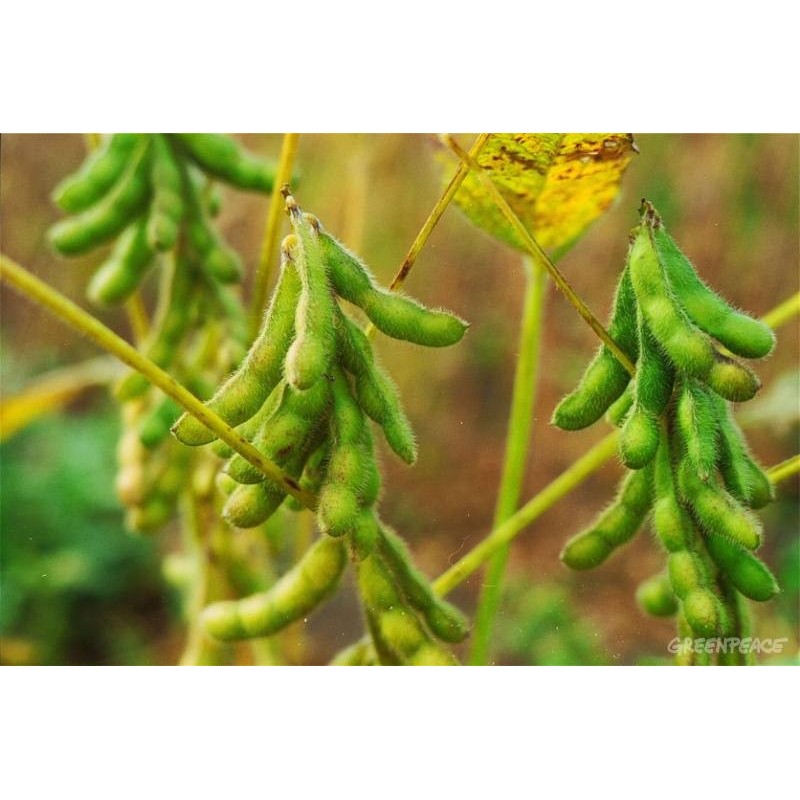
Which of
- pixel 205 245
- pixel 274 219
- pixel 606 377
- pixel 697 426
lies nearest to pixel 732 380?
pixel 697 426

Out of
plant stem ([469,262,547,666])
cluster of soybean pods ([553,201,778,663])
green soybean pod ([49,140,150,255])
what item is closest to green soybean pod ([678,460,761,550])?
cluster of soybean pods ([553,201,778,663])

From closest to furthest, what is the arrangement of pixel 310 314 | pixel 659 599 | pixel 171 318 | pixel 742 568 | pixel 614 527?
pixel 310 314 < pixel 742 568 < pixel 614 527 < pixel 659 599 < pixel 171 318

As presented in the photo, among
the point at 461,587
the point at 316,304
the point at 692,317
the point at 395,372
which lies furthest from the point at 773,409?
the point at 395,372

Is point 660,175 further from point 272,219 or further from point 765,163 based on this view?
point 272,219

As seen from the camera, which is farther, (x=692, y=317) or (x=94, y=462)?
(x=94, y=462)

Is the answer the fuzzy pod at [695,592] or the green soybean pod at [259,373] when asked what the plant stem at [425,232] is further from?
the fuzzy pod at [695,592]

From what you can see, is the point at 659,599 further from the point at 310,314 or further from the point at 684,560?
the point at 310,314

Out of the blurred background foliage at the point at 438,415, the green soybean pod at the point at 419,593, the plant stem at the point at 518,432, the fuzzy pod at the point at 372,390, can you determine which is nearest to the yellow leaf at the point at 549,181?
the plant stem at the point at 518,432
